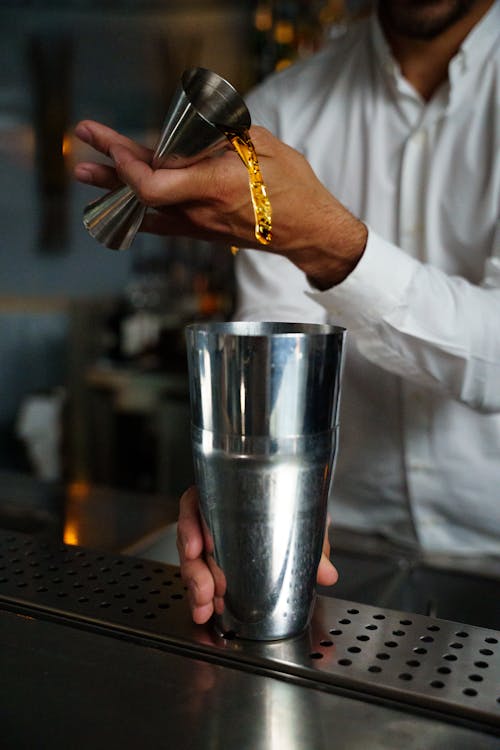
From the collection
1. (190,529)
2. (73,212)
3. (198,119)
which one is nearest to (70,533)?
(190,529)

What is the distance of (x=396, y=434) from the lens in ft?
4.95

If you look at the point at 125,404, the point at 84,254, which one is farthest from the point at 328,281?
the point at 84,254

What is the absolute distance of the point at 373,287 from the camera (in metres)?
1.08

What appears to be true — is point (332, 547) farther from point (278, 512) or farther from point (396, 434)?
point (278, 512)

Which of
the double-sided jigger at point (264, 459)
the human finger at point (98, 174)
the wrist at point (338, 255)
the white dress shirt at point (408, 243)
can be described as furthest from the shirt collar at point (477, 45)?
the double-sided jigger at point (264, 459)

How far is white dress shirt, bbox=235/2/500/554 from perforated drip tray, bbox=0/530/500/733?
19.3 inches

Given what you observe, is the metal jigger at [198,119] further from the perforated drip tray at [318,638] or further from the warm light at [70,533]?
the warm light at [70,533]

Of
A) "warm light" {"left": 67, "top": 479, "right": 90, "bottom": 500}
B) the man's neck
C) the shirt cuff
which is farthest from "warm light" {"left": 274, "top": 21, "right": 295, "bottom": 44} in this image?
the shirt cuff

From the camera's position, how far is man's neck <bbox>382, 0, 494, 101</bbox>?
1424mm

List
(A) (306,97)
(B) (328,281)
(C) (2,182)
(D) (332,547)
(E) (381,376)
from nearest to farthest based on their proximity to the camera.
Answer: (B) (328,281) < (D) (332,547) < (E) (381,376) < (A) (306,97) < (C) (2,182)

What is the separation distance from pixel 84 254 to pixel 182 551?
168 inches

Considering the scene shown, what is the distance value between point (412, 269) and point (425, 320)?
83 millimetres

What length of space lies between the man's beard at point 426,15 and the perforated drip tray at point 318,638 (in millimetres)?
986

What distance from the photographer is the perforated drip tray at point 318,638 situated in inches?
27.0
